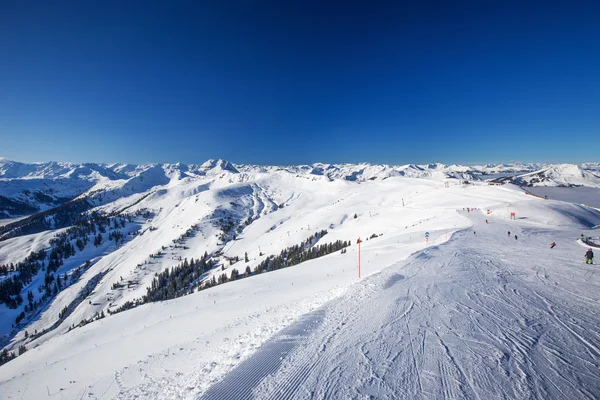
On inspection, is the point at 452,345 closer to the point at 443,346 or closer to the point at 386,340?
the point at 443,346

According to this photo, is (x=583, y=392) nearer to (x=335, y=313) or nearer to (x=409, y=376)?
(x=409, y=376)

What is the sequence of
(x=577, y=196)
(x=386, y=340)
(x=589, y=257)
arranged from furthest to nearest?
(x=577, y=196)
(x=589, y=257)
(x=386, y=340)

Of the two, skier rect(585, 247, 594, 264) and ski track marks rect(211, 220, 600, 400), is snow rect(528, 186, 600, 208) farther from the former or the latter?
ski track marks rect(211, 220, 600, 400)

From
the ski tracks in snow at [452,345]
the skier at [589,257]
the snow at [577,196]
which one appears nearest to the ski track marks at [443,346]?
the ski tracks in snow at [452,345]

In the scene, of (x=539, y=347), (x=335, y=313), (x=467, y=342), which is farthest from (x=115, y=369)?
(x=539, y=347)

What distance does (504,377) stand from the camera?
632 centimetres

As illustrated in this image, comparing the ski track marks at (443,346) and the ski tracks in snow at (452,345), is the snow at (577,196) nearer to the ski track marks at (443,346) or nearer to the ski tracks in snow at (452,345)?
the ski track marks at (443,346)

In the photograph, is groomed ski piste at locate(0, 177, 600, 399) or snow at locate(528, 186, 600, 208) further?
snow at locate(528, 186, 600, 208)

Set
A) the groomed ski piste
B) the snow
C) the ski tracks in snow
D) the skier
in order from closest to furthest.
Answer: the ski tracks in snow
the groomed ski piste
the skier
the snow

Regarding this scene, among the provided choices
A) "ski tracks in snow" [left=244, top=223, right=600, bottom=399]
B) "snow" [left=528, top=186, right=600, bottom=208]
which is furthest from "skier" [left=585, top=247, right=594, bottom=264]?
"snow" [left=528, top=186, right=600, bottom=208]

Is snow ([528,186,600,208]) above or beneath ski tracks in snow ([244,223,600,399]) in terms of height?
beneath

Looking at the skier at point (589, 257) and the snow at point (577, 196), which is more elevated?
the skier at point (589, 257)

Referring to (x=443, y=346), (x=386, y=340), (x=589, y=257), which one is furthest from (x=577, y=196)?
(x=386, y=340)

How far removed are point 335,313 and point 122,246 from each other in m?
213
